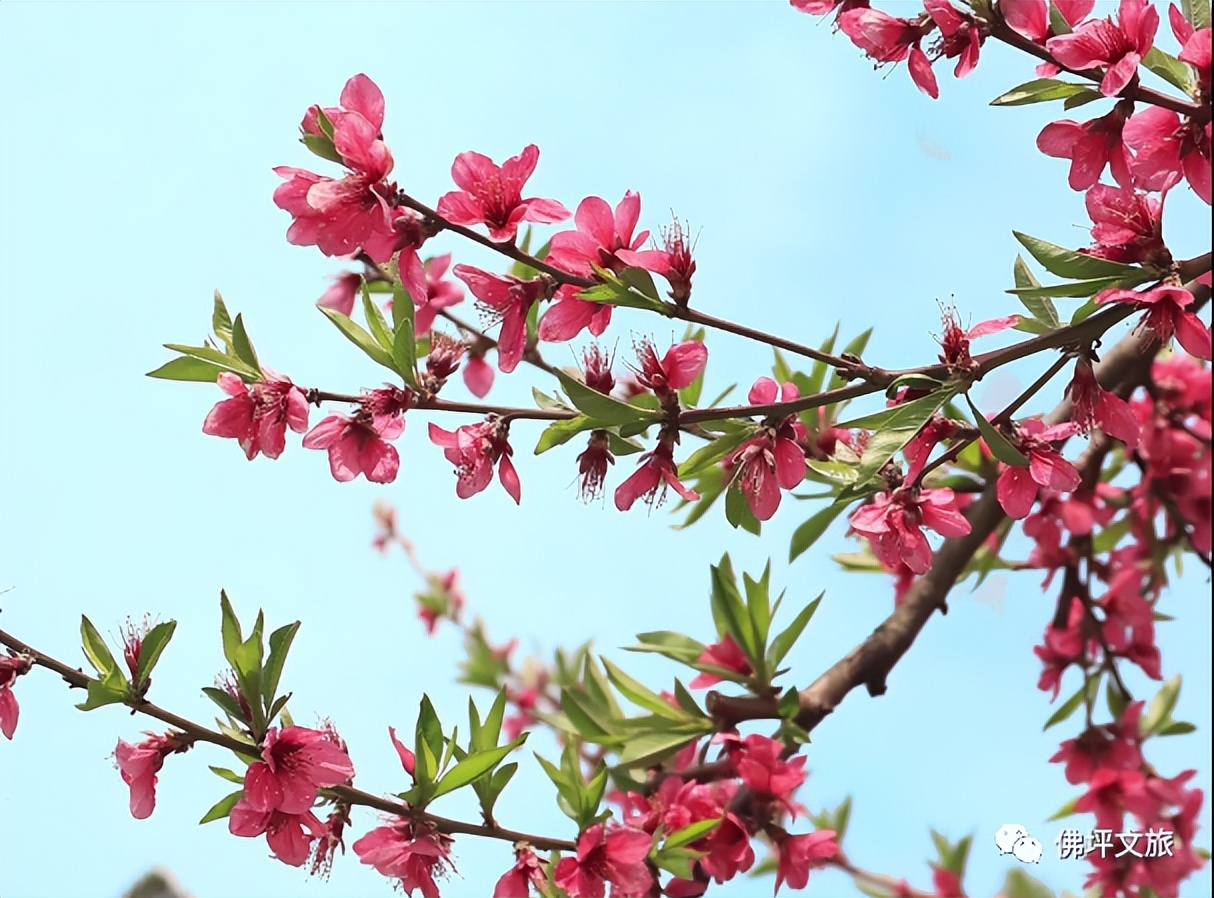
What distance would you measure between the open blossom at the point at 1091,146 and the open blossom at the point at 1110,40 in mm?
62

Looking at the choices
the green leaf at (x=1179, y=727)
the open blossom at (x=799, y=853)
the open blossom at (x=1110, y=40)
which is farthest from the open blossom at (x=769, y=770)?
the green leaf at (x=1179, y=727)

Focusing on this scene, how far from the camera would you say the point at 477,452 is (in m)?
1.26

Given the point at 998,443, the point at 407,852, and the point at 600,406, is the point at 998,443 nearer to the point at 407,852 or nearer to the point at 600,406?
the point at 600,406

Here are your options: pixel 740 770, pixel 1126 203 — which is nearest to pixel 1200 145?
pixel 1126 203

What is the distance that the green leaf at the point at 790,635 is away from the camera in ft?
5.39

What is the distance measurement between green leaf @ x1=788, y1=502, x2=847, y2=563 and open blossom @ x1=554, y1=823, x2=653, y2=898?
0.64m

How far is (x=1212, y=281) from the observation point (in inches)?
46.4

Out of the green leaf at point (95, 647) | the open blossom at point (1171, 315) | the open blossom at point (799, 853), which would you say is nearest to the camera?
the open blossom at point (1171, 315)

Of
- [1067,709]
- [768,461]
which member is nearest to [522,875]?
[768,461]

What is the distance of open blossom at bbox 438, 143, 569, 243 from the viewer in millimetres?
1193

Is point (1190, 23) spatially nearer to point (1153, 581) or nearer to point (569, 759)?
point (569, 759)

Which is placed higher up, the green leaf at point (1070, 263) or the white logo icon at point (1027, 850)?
the green leaf at point (1070, 263)

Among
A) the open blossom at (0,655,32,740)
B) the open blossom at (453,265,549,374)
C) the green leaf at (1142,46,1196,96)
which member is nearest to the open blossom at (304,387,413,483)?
the open blossom at (453,265,549,374)

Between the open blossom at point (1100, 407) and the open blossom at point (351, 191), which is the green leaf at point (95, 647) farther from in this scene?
the open blossom at point (1100, 407)
